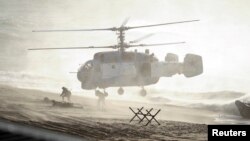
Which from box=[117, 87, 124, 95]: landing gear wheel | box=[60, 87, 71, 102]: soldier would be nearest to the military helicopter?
box=[117, 87, 124, 95]: landing gear wheel

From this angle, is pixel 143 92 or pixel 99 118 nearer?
pixel 143 92

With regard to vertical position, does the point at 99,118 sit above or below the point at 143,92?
below

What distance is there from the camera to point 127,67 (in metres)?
7.44

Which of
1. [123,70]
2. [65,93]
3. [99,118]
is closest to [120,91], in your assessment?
[123,70]

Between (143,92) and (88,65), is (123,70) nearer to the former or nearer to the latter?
(143,92)

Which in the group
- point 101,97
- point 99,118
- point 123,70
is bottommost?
point 99,118

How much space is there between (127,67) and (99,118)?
3.37 feet

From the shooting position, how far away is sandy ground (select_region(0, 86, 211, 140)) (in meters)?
7.27

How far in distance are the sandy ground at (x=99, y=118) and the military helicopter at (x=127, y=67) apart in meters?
0.35

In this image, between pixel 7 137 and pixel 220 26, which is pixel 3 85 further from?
pixel 220 26

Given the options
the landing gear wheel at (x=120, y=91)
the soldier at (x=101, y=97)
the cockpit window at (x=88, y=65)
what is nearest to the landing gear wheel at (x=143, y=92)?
the landing gear wheel at (x=120, y=91)

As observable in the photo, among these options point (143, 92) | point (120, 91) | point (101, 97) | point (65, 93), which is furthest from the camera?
point (65, 93)

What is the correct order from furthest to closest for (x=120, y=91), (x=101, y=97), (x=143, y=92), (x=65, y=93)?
(x=65, y=93) → (x=101, y=97) → (x=120, y=91) → (x=143, y=92)

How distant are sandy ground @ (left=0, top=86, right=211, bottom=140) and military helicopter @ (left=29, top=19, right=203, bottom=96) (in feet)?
1.15
